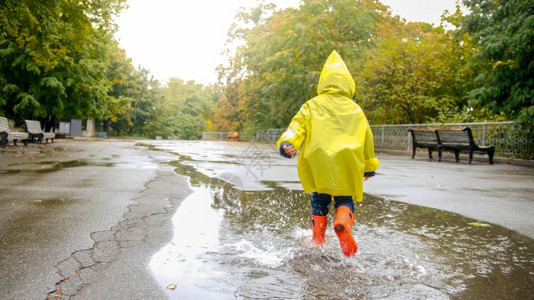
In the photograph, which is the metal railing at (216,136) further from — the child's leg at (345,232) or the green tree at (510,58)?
the child's leg at (345,232)

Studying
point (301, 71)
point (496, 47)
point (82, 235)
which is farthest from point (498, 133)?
point (82, 235)

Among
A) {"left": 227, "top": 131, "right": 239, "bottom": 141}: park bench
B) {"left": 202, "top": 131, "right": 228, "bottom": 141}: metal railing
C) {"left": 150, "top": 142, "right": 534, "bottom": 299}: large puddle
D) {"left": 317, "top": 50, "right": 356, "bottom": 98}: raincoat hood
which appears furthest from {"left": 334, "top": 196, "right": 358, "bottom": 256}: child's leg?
{"left": 202, "top": 131, "right": 228, "bottom": 141}: metal railing

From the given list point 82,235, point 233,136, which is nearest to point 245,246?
point 82,235

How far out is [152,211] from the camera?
16.1 ft

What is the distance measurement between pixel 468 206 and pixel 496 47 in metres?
9.70

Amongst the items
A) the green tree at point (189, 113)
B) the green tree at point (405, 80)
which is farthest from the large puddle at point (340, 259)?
the green tree at point (189, 113)

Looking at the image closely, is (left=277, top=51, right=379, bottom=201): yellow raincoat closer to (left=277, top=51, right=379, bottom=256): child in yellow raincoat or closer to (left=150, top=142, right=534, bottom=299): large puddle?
(left=277, top=51, right=379, bottom=256): child in yellow raincoat

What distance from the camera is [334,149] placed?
3.26 meters

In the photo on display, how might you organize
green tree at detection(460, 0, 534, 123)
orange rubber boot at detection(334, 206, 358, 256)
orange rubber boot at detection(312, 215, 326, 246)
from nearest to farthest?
orange rubber boot at detection(334, 206, 358, 256) → orange rubber boot at detection(312, 215, 326, 246) → green tree at detection(460, 0, 534, 123)

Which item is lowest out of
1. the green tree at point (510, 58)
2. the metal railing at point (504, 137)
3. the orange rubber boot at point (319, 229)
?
the orange rubber boot at point (319, 229)

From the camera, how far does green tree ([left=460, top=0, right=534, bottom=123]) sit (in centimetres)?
1312

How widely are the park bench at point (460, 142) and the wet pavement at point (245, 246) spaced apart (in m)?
8.52

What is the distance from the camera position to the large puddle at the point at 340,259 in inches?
102

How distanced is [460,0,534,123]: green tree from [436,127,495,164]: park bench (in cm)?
122
